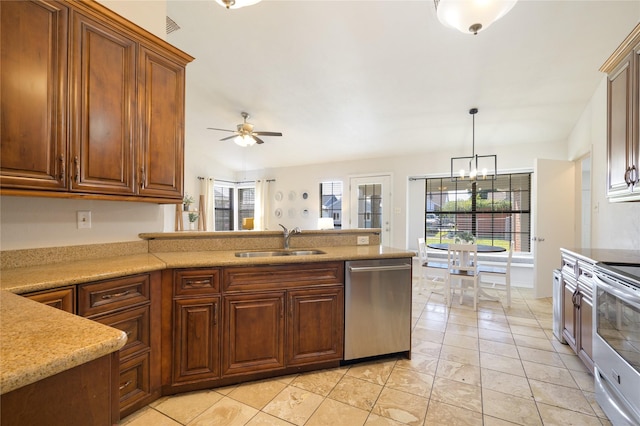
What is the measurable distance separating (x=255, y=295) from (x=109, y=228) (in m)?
1.19

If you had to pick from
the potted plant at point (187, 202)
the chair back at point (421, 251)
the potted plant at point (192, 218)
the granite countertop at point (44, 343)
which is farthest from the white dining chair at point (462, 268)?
the potted plant at point (192, 218)

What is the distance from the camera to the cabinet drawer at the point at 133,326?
5.12 ft

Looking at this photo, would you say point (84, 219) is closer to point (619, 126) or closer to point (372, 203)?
point (619, 126)

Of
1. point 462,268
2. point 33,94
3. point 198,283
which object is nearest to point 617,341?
point 462,268

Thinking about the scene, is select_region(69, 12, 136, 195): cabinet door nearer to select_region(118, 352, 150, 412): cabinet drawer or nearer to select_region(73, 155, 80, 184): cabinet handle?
select_region(73, 155, 80, 184): cabinet handle

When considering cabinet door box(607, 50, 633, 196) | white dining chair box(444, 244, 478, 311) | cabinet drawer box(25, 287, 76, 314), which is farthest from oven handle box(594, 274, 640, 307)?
cabinet drawer box(25, 287, 76, 314)

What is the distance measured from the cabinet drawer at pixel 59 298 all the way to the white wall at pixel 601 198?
414cm

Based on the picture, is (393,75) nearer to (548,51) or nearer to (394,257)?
(548,51)

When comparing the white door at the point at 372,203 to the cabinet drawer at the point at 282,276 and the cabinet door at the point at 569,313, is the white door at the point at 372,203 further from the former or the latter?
the cabinet drawer at the point at 282,276

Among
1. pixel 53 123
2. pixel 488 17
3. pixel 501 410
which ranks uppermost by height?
pixel 488 17

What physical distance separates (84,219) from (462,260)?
4.16 m

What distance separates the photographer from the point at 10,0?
1398 millimetres

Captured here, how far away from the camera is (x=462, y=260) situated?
3.92 m

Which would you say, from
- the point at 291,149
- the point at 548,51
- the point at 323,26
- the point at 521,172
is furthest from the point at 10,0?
the point at 521,172
